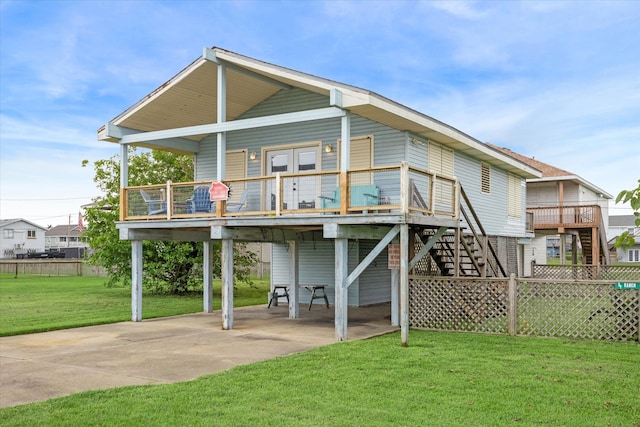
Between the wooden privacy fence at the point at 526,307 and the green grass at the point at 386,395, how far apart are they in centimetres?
159

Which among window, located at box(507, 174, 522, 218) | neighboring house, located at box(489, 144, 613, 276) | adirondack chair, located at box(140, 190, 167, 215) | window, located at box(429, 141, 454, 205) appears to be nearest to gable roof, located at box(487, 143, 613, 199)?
neighboring house, located at box(489, 144, 613, 276)

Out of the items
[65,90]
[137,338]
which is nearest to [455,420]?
[137,338]

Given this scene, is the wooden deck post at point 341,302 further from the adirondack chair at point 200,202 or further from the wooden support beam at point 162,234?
the wooden support beam at point 162,234

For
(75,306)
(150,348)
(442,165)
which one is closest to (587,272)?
(442,165)

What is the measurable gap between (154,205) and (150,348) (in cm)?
439

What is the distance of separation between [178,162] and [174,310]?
30.0 feet

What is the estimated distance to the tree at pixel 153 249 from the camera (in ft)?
72.8

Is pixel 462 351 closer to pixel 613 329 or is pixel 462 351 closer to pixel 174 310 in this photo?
pixel 613 329

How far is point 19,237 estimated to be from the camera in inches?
2990

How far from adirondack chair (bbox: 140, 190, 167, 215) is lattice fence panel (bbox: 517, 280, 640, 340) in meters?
7.79

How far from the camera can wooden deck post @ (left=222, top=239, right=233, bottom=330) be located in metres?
12.9

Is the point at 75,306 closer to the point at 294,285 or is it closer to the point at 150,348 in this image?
the point at 294,285

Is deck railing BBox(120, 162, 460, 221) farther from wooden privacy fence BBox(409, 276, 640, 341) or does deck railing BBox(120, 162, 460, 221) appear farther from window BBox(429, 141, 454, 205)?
wooden privacy fence BBox(409, 276, 640, 341)

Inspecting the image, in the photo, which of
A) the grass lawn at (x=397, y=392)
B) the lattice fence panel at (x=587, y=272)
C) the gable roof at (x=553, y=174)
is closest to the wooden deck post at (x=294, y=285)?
the grass lawn at (x=397, y=392)
